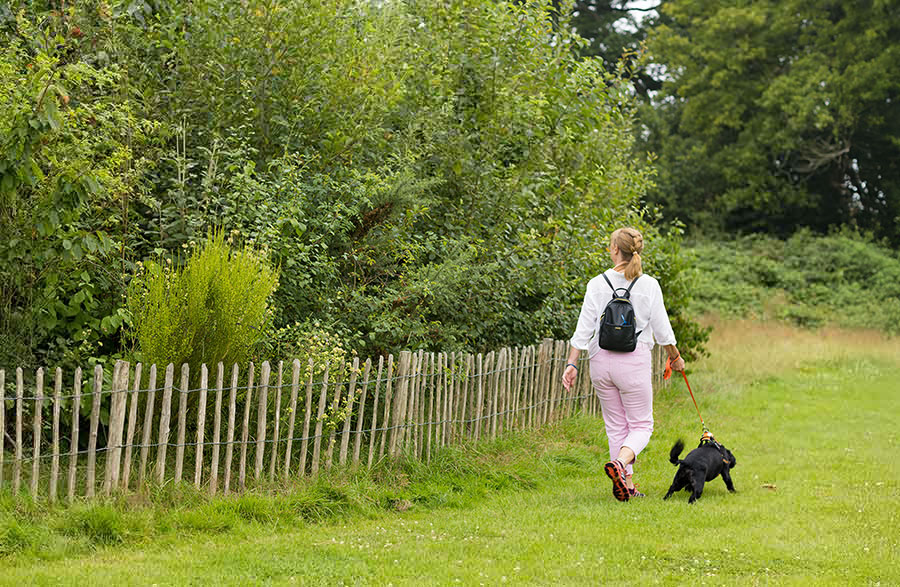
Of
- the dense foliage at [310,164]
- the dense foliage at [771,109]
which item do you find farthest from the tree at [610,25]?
the dense foliage at [310,164]

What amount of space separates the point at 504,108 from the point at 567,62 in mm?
1687

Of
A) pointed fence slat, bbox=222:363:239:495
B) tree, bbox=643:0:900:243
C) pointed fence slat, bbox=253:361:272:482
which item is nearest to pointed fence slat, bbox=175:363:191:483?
pointed fence slat, bbox=222:363:239:495

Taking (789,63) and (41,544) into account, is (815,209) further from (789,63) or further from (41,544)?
(41,544)

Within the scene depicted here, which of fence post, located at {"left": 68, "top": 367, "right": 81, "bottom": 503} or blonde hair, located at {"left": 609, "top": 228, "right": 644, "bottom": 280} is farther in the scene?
blonde hair, located at {"left": 609, "top": 228, "right": 644, "bottom": 280}

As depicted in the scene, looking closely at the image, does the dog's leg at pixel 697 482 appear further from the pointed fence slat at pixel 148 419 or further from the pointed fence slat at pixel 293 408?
the pointed fence slat at pixel 148 419

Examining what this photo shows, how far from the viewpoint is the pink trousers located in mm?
7066

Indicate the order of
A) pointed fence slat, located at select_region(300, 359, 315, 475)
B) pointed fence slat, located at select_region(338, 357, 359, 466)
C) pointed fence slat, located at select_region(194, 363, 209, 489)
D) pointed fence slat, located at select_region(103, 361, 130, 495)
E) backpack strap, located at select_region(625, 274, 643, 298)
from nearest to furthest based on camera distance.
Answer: pointed fence slat, located at select_region(103, 361, 130, 495) < pointed fence slat, located at select_region(194, 363, 209, 489) < pointed fence slat, located at select_region(300, 359, 315, 475) < pointed fence slat, located at select_region(338, 357, 359, 466) < backpack strap, located at select_region(625, 274, 643, 298)

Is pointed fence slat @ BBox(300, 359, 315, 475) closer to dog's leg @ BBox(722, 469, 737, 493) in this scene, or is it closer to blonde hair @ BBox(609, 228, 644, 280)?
blonde hair @ BBox(609, 228, 644, 280)

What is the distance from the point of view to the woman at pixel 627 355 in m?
7.06

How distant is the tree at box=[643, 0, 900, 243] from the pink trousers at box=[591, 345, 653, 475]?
2502 centimetres

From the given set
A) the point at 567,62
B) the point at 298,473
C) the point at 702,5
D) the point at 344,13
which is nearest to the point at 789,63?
the point at 702,5

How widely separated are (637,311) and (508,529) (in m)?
2.01

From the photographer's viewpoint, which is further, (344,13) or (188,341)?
(344,13)

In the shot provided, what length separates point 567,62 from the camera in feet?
37.3
